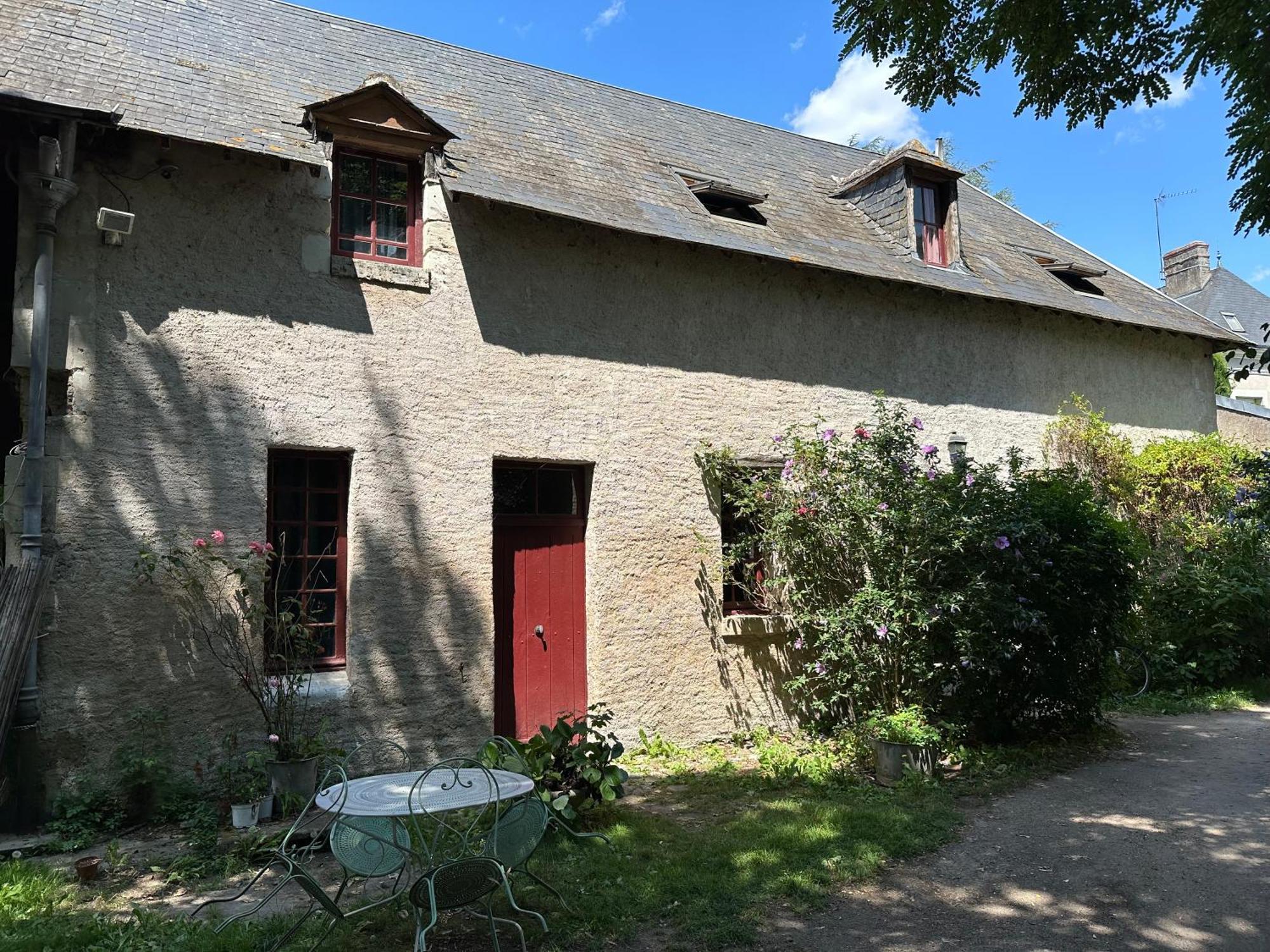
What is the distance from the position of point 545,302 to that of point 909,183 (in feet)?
18.3

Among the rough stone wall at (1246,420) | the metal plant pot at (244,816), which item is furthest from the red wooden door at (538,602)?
the rough stone wall at (1246,420)

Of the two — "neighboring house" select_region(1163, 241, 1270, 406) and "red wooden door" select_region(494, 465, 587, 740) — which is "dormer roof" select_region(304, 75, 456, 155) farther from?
"neighboring house" select_region(1163, 241, 1270, 406)

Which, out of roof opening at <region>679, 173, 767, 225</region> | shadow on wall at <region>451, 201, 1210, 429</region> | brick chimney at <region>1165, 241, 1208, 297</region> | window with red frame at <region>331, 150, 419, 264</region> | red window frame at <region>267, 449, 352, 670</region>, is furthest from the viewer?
brick chimney at <region>1165, 241, 1208, 297</region>

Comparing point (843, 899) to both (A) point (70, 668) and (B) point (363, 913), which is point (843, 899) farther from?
(A) point (70, 668)

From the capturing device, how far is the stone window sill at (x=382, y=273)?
6852 mm

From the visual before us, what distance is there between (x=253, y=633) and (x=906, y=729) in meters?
4.90

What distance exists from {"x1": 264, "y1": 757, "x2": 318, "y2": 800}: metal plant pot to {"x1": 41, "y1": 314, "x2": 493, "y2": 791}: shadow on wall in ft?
1.32

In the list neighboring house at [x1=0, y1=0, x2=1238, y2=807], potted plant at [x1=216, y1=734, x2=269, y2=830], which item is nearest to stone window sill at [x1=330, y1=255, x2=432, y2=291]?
neighboring house at [x1=0, y1=0, x2=1238, y2=807]

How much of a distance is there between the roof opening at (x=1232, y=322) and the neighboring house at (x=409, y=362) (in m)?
21.2

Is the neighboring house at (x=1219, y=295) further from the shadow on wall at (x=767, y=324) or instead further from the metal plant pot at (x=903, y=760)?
the metal plant pot at (x=903, y=760)

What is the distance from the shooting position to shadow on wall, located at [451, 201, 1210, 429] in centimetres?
761

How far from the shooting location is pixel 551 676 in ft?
25.0

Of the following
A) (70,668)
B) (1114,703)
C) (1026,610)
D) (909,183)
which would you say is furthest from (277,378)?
(1114,703)

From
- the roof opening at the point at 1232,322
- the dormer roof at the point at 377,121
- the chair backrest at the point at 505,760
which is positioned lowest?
the chair backrest at the point at 505,760
